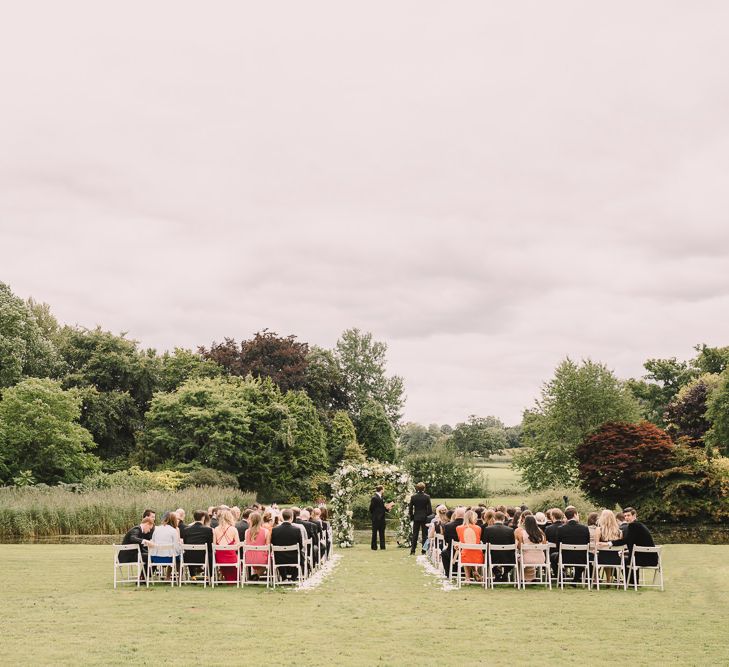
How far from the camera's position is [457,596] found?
14117 mm

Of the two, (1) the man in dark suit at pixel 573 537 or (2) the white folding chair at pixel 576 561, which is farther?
(1) the man in dark suit at pixel 573 537

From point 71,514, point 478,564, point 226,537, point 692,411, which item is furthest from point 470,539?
point 692,411

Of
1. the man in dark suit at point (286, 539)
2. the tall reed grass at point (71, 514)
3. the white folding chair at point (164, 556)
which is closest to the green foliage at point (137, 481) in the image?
the tall reed grass at point (71, 514)

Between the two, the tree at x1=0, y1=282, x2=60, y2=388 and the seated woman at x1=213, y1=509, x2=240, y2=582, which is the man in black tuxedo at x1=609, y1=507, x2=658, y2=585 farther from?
the tree at x1=0, y1=282, x2=60, y2=388

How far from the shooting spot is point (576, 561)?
51.2ft

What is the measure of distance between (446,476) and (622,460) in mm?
19867

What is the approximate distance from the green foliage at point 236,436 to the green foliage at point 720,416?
71.6 ft

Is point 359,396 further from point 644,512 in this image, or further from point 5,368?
point 644,512

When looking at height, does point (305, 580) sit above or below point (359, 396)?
below

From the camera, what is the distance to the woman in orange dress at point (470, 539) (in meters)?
15.9

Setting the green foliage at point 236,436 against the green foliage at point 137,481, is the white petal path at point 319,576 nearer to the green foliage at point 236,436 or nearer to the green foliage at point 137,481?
the green foliage at point 137,481

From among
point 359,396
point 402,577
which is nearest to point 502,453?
point 359,396

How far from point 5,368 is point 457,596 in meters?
39.4

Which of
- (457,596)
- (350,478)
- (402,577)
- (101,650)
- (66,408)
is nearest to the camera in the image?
(101,650)
